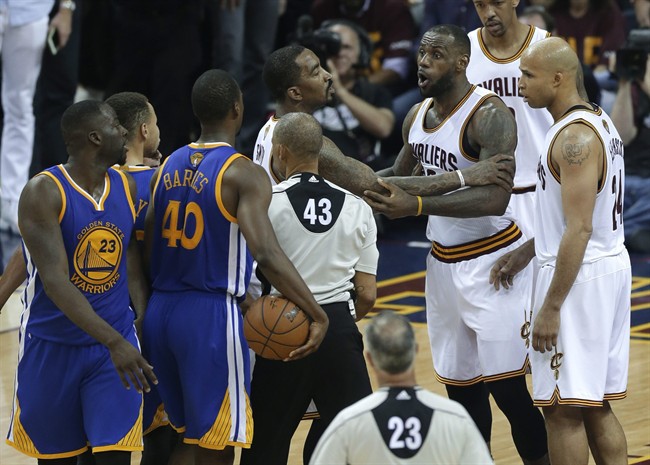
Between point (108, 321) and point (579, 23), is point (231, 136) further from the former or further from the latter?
point (579, 23)

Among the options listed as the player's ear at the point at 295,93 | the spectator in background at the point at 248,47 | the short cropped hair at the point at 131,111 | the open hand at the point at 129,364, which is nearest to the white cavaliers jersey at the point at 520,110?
the player's ear at the point at 295,93

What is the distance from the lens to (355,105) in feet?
40.0

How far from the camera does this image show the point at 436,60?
6523mm

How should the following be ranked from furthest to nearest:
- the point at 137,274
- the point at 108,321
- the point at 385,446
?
the point at 137,274
the point at 108,321
the point at 385,446

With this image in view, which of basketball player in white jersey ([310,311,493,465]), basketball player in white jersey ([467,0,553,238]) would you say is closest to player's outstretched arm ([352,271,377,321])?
basketball player in white jersey ([467,0,553,238])

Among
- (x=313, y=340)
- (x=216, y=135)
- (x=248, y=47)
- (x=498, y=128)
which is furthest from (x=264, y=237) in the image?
(x=248, y=47)

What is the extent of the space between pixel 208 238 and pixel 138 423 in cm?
78

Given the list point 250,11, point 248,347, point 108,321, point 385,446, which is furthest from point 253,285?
point 250,11

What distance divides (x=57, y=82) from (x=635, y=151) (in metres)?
5.01

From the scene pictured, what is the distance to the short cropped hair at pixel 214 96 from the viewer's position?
19.0 feet

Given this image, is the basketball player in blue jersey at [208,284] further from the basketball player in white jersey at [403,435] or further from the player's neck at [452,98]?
the basketball player in white jersey at [403,435]

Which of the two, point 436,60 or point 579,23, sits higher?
point 579,23

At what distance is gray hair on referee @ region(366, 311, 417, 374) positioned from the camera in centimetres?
431

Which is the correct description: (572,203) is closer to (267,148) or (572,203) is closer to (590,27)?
(267,148)
